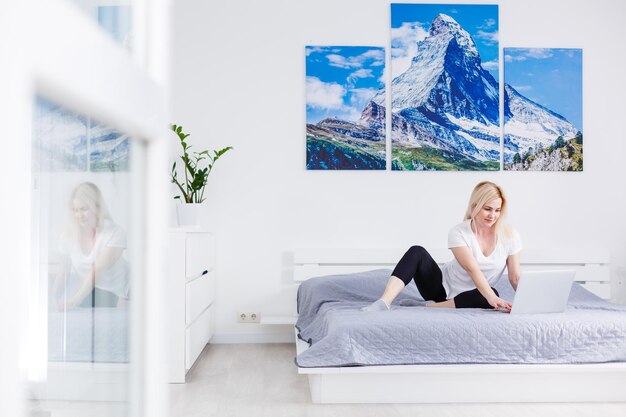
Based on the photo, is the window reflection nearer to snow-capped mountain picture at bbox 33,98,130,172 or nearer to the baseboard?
snow-capped mountain picture at bbox 33,98,130,172

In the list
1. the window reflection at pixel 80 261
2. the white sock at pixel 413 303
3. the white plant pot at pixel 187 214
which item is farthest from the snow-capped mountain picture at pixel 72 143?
the white plant pot at pixel 187 214

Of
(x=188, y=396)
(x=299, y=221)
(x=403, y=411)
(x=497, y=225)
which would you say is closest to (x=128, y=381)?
(x=403, y=411)

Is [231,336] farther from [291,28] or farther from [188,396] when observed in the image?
[291,28]

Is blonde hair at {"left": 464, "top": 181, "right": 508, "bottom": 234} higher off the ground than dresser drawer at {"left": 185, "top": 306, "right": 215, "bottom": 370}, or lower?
higher

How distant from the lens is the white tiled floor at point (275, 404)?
2734mm

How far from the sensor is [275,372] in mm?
3596

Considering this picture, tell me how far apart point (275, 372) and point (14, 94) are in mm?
3321

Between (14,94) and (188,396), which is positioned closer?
(14,94)

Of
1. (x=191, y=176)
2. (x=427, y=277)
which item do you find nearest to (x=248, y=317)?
(x=191, y=176)

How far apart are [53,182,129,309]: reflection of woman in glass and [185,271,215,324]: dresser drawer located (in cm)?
272

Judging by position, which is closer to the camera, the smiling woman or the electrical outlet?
the smiling woman

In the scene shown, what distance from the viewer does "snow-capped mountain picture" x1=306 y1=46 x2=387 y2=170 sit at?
4598 mm

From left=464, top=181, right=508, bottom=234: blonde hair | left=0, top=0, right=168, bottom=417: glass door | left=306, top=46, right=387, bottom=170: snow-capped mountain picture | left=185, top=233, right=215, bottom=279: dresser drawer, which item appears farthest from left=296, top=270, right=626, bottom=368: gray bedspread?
left=0, top=0, right=168, bottom=417: glass door

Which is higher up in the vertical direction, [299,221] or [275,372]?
[299,221]
